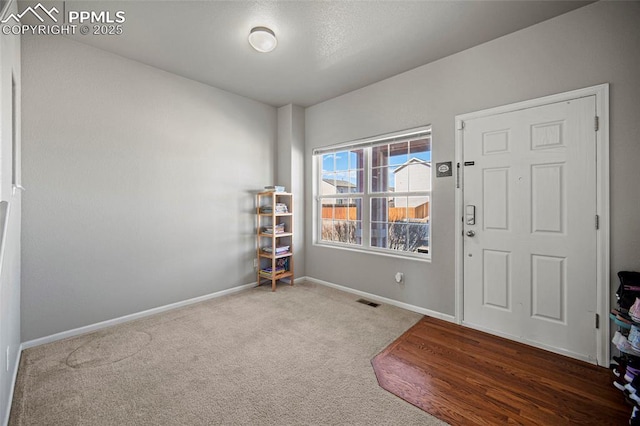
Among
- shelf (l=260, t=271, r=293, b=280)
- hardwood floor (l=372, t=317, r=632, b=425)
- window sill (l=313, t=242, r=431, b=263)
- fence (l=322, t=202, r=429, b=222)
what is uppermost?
fence (l=322, t=202, r=429, b=222)

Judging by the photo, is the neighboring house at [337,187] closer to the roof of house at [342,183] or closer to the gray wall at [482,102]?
the roof of house at [342,183]


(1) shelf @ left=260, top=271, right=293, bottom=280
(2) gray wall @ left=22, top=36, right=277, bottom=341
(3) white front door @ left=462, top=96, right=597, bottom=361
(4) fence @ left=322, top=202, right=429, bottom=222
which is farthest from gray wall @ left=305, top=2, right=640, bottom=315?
(2) gray wall @ left=22, top=36, right=277, bottom=341

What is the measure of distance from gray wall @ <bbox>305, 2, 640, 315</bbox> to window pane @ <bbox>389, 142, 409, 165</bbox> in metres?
0.23

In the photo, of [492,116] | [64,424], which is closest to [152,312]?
[64,424]

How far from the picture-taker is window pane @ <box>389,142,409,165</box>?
3406mm

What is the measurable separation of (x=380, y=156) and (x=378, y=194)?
511 millimetres

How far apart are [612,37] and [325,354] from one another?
131 inches

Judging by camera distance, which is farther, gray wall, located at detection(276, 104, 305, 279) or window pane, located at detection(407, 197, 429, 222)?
gray wall, located at detection(276, 104, 305, 279)

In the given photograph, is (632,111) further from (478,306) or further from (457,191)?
(478,306)

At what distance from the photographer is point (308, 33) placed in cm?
250

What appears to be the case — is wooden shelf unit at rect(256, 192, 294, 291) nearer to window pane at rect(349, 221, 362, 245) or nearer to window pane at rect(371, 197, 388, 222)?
window pane at rect(349, 221, 362, 245)

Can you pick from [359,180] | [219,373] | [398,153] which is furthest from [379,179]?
[219,373]

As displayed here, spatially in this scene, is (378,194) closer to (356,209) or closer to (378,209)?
(378,209)

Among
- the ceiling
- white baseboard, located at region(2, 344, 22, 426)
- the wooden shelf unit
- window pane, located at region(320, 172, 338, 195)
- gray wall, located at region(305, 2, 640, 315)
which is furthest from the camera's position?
window pane, located at region(320, 172, 338, 195)
